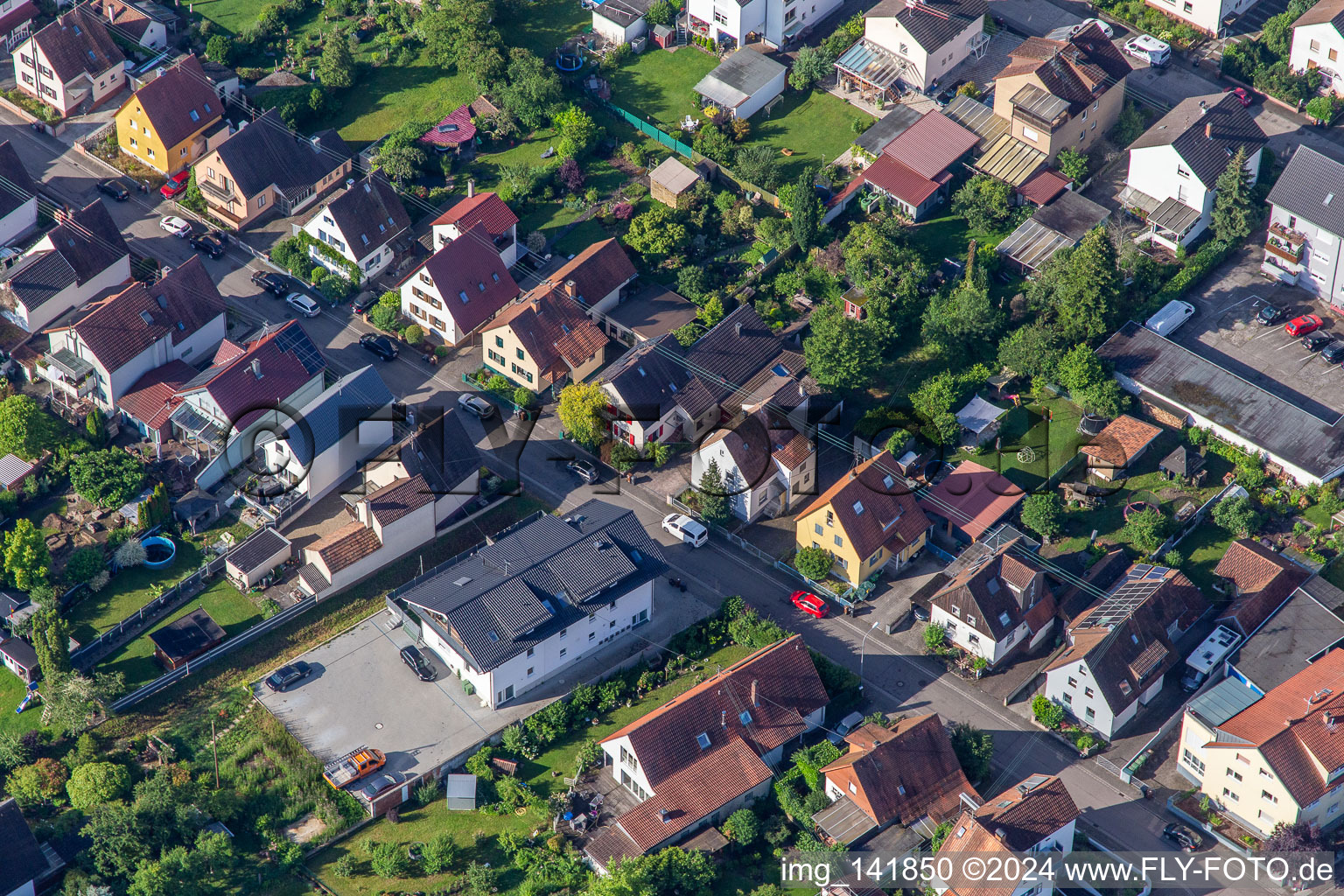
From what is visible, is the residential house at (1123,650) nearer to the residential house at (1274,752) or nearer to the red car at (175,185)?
the residential house at (1274,752)

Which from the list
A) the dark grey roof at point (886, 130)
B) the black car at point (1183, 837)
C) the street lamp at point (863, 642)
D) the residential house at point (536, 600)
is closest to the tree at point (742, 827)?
the street lamp at point (863, 642)

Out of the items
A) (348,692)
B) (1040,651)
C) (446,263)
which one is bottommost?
(1040,651)

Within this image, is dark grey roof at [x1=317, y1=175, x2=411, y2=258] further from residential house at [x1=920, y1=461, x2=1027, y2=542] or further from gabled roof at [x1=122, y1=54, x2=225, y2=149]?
residential house at [x1=920, y1=461, x2=1027, y2=542]

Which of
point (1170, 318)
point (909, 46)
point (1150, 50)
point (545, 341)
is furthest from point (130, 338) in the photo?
point (1150, 50)

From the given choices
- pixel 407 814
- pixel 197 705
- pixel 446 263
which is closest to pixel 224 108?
pixel 446 263

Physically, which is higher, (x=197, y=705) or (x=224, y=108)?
(x=224, y=108)

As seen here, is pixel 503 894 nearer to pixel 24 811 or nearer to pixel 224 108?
pixel 24 811

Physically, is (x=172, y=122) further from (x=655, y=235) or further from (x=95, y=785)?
(x=95, y=785)
